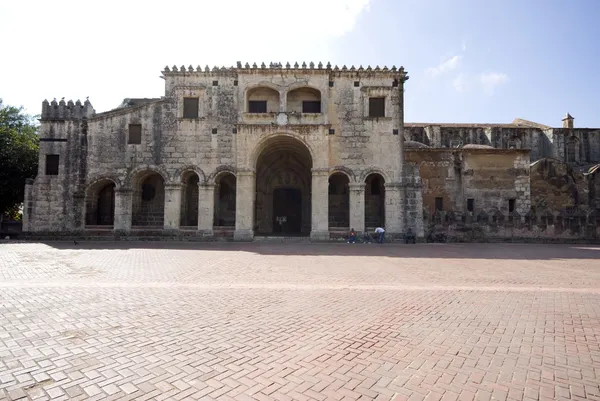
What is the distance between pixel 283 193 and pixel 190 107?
33.3ft

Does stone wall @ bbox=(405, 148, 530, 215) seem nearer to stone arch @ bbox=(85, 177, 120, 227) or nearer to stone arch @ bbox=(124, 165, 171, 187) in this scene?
stone arch @ bbox=(124, 165, 171, 187)

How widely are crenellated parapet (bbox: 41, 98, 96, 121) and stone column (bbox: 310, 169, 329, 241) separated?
16853 mm

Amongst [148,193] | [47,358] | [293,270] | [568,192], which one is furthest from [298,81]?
[568,192]

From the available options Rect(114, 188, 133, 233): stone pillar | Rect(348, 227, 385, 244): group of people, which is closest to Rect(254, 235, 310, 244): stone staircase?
Rect(348, 227, 385, 244): group of people

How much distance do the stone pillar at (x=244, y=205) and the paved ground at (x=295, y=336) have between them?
441 inches

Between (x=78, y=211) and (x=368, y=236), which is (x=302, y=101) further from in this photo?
(x=78, y=211)

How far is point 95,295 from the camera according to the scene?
685 cm

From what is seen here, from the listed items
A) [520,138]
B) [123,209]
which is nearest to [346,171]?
[123,209]

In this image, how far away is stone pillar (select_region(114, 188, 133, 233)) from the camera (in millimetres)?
21156

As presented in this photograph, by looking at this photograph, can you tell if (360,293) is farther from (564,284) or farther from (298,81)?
(298,81)

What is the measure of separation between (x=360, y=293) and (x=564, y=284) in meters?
6.09

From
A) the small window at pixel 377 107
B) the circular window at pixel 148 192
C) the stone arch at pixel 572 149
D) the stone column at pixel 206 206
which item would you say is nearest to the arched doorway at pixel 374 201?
the small window at pixel 377 107

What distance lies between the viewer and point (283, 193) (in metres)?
27.5

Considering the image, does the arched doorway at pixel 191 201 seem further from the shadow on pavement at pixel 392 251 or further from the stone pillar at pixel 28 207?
the stone pillar at pixel 28 207
